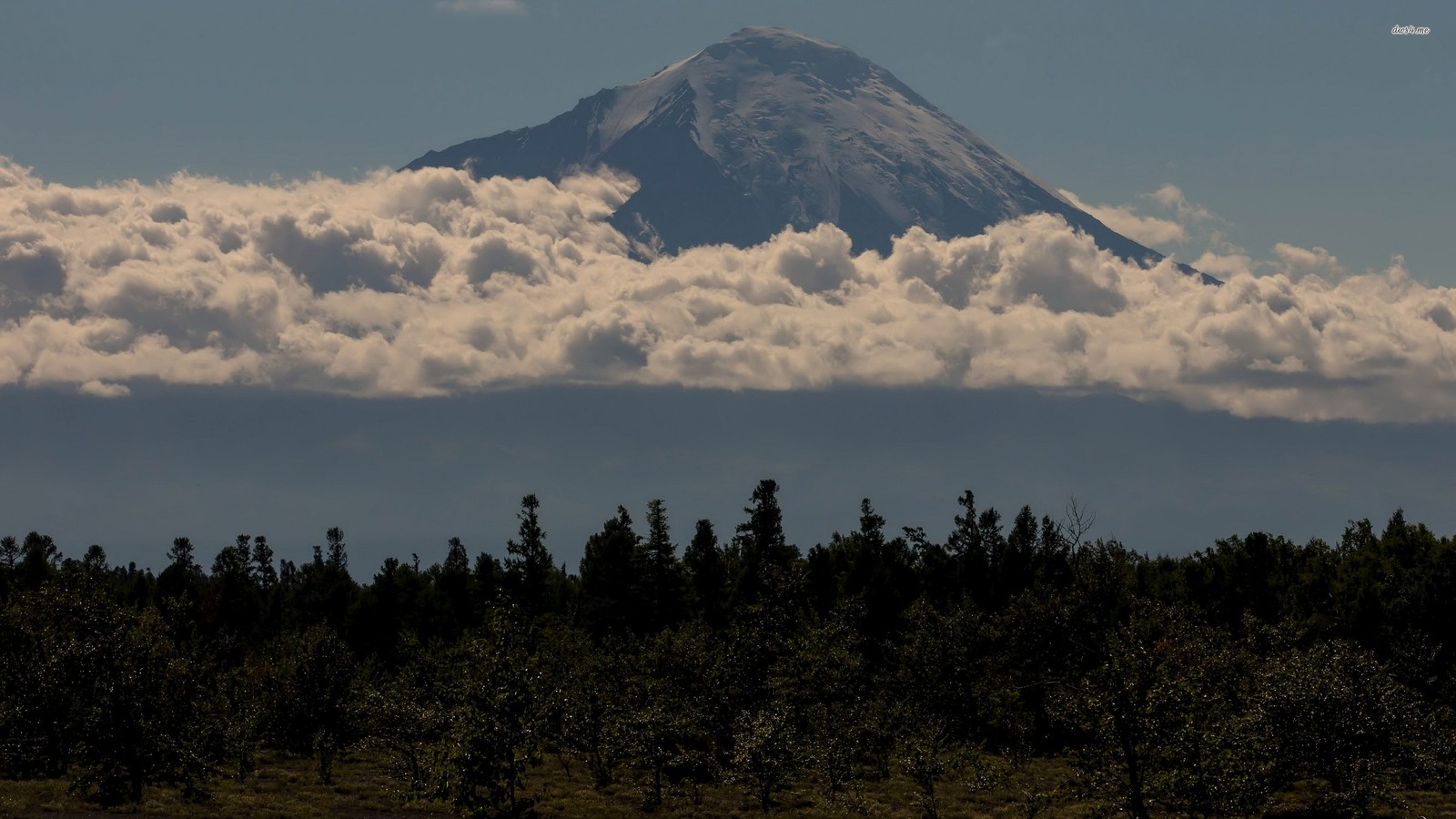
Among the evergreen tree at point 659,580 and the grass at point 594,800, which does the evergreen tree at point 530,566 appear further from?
the grass at point 594,800

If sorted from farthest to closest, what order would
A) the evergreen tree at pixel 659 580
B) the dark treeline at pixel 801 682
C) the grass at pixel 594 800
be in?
1. the evergreen tree at pixel 659 580
2. the grass at pixel 594 800
3. the dark treeline at pixel 801 682

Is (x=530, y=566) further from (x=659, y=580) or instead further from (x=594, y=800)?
(x=594, y=800)

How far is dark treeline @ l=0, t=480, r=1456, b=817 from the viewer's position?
49.4m

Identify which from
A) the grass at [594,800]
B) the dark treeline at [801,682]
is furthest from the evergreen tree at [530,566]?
the grass at [594,800]

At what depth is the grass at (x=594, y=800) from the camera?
2517 inches

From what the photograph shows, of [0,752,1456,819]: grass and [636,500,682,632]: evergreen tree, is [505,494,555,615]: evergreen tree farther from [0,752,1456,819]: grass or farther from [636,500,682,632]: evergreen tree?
[0,752,1456,819]: grass

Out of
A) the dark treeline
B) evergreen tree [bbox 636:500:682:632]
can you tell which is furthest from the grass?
evergreen tree [bbox 636:500:682:632]

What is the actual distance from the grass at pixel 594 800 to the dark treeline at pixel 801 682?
1377 mm

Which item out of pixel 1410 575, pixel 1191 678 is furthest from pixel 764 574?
pixel 1410 575

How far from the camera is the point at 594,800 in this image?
2921 inches

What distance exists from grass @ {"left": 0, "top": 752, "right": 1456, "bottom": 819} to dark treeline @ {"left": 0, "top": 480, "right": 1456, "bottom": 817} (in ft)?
4.52

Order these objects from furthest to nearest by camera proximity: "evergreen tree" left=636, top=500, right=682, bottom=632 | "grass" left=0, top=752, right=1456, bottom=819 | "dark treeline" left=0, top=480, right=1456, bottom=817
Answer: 1. "evergreen tree" left=636, top=500, right=682, bottom=632
2. "grass" left=0, top=752, right=1456, bottom=819
3. "dark treeline" left=0, top=480, right=1456, bottom=817

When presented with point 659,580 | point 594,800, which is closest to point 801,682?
point 594,800

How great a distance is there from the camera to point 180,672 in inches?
2482
